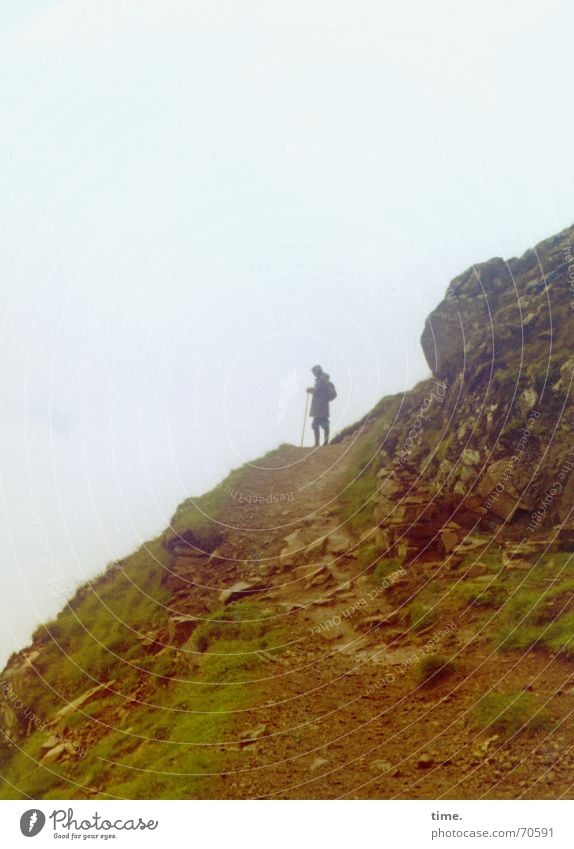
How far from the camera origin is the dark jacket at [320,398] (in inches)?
768

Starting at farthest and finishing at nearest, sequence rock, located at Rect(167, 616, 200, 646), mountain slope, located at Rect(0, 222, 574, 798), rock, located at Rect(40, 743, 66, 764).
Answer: rock, located at Rect(167, 616, 200, 646) → rock, located at Rect(40, 743, 66, 764) → mountain slope, located at Rect(0, 222, 574, 798)

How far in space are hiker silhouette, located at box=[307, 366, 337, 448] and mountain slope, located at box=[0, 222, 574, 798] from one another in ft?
7.93

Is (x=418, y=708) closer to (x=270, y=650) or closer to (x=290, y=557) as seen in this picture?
(x=270, y=650)

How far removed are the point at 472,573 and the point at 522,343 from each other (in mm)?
6944

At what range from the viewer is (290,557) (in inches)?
548

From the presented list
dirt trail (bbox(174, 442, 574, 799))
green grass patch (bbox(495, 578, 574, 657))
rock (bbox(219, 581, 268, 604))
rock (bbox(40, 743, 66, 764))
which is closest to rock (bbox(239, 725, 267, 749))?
dirt trail (bbox(174, 442, 574, 799))

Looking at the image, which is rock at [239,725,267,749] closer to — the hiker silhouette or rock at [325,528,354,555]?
rock at [325,528,354,555]

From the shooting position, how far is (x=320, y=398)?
784 inches
